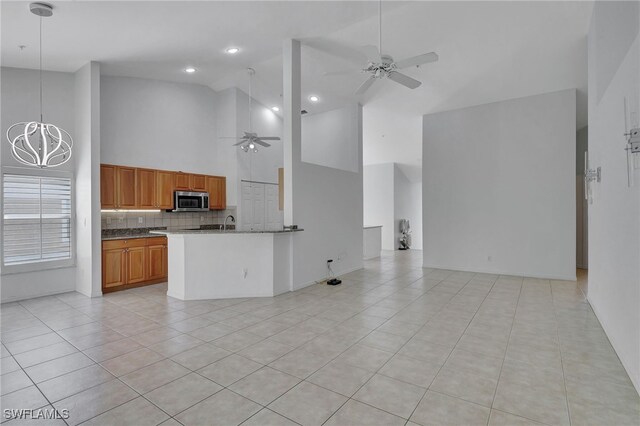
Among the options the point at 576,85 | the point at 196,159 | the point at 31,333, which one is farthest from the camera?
the point at 196,159

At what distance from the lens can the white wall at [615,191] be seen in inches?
95.5

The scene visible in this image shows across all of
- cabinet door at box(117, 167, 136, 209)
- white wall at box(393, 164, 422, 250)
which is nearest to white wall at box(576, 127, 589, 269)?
white wall at box(393, 164, 422, 250)

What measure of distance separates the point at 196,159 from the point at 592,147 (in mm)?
6749

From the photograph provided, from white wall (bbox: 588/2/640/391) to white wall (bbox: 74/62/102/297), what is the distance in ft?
20.7

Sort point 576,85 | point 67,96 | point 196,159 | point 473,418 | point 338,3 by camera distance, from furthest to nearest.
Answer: point 196,159
point 576,85
point 67,96
point 338,3
point 473,418

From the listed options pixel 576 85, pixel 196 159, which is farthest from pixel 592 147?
pixel 196 159

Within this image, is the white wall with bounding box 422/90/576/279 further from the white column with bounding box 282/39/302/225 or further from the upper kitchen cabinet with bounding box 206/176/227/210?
the upper kitchen cabinet with bounding box 206/176/227/210

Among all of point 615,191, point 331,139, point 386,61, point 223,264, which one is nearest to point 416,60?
point 386,61

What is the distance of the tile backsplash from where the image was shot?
222 inches

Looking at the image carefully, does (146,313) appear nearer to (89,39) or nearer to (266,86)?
(89,39)

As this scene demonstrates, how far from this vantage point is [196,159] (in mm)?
6812

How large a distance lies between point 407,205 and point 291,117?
7.61m

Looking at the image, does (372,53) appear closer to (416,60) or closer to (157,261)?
(416,60)

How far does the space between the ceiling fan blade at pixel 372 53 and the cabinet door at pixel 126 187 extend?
14.8 ft
